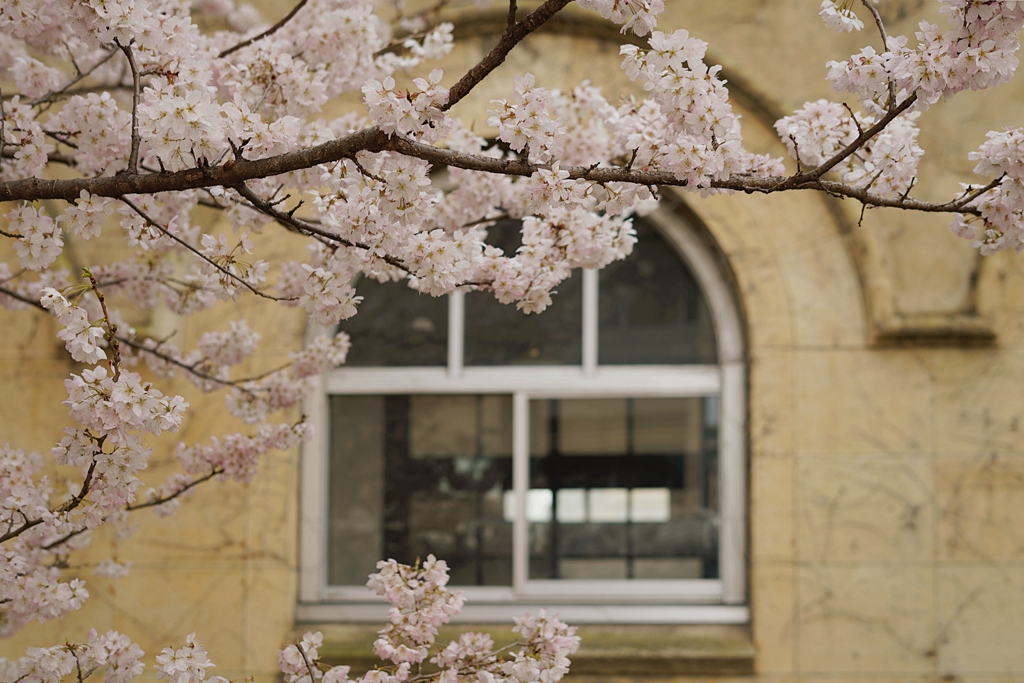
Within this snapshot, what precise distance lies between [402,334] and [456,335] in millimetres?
245

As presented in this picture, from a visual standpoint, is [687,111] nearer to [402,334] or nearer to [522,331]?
[522,331]

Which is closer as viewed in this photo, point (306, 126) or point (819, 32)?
point (306, 126)

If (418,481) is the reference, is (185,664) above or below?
below

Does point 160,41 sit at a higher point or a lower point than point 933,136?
lower

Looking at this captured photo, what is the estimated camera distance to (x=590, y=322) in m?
3.74

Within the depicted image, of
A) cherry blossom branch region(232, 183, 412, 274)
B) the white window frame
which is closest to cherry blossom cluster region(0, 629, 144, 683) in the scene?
cherry blossom branch region(232, 183, 412, 274)

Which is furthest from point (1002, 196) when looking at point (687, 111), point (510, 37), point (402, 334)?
point (402, 334)

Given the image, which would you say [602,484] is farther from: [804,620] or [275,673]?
[275,673]

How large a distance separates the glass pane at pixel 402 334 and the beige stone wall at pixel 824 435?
0.32 m

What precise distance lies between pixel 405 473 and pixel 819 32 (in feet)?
8.50

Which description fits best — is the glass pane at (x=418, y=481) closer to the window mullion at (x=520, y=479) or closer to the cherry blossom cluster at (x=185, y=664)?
the window mullion at (x=520, y=479)

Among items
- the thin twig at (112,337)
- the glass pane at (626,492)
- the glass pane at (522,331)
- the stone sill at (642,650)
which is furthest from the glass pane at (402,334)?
the thin twig at (112,337)

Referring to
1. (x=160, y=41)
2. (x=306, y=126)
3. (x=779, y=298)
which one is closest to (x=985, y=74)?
(x=306, y=126)

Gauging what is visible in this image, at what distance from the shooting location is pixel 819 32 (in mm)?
3592
